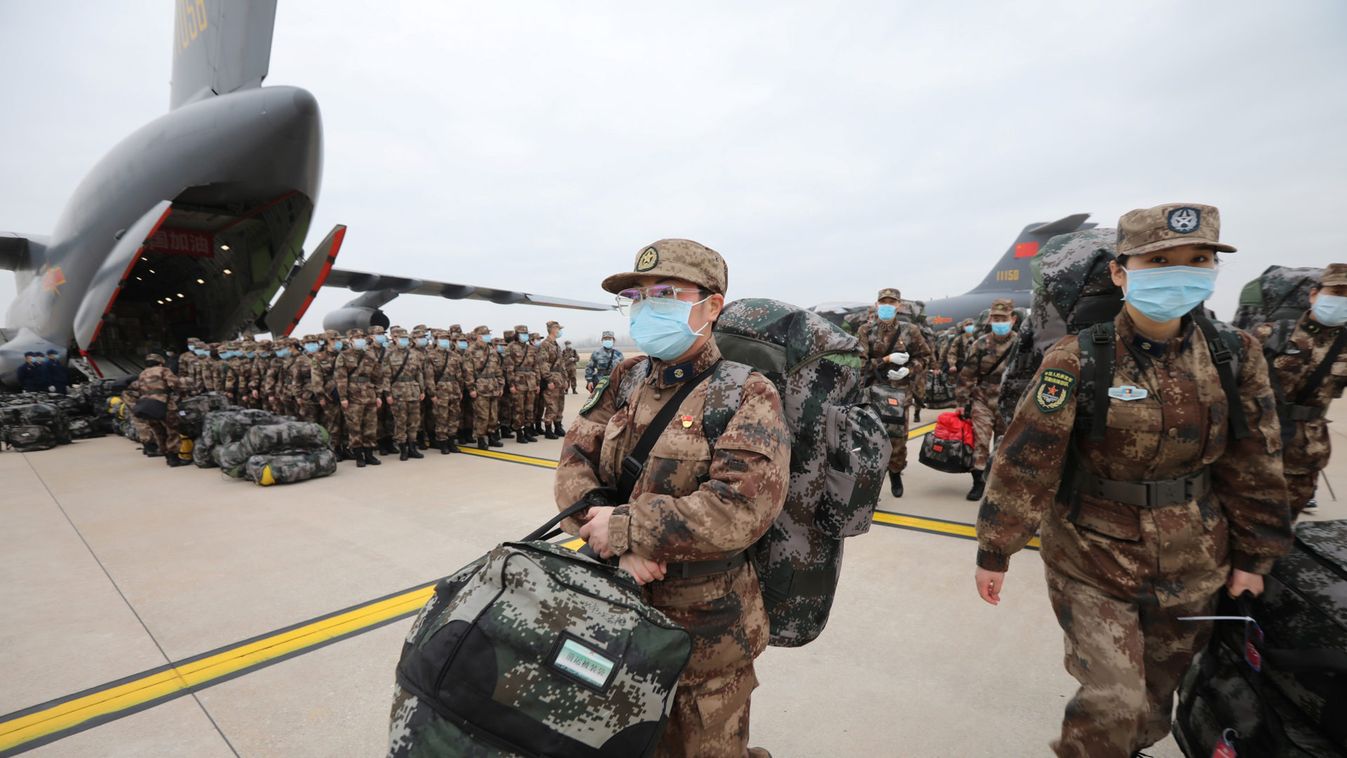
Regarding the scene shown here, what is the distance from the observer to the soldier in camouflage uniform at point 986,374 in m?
5.16

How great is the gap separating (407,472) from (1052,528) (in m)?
7.01

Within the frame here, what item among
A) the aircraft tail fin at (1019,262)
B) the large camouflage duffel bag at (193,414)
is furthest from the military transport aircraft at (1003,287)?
the large camouflage duffel bag at (193,414)

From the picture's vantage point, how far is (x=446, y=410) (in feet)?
27.8

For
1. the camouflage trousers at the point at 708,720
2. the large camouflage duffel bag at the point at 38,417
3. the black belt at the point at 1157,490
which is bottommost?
the large camouflage duffel bag at the point at 38,417

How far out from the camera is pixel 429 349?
28.3ft

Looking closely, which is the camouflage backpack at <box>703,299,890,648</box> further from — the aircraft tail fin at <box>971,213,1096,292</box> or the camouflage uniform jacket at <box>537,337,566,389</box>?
the aircraft tail fin at <box>971,213,1096,292</box>

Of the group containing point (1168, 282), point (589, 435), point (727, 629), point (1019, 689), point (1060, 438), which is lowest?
point (1019, 689)

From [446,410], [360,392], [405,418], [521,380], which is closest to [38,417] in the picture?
[360,392]

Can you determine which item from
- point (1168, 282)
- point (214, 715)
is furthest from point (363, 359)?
point (1168, 282)

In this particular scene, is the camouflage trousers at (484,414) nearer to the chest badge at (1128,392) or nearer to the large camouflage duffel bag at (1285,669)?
the chest badge at (1128,392)

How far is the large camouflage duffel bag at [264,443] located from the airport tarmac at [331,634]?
1047 millimetres

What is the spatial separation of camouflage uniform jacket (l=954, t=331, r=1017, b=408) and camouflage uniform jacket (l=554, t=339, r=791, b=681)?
14.3 ft

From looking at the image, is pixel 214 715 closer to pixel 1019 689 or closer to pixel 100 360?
pixel 1019 689

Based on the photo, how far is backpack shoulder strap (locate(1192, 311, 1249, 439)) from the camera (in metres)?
1.68
